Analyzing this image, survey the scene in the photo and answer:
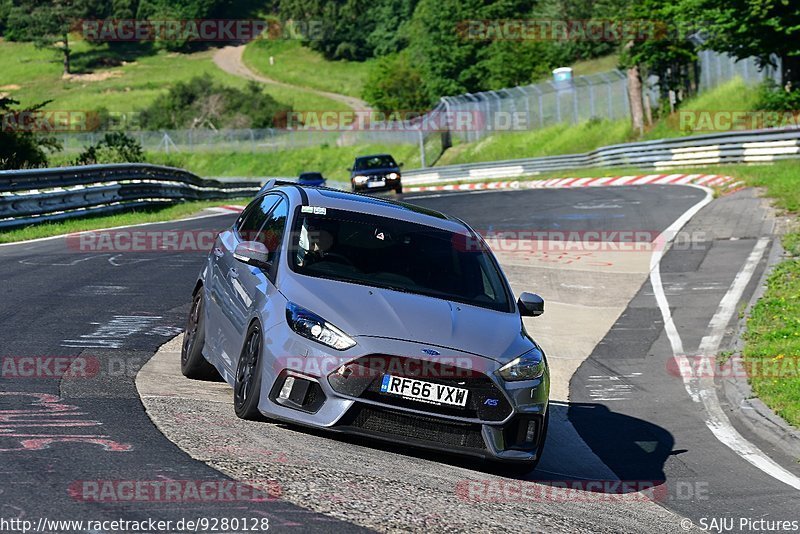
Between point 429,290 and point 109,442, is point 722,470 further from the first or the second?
point 109,442

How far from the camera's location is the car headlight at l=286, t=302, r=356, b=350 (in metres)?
7.40

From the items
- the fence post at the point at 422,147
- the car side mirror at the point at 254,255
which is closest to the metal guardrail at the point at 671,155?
the fence post at the point at 422,147

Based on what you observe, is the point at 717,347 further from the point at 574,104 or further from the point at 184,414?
the point at 574,104

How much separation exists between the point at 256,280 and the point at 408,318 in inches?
52.3

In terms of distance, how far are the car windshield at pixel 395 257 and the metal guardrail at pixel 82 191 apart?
1450 centimetres

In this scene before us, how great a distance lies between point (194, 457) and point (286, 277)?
72.0 inches

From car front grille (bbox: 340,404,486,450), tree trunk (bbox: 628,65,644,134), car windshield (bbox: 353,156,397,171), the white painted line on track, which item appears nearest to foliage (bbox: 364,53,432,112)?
tree trunk (bbox: 628,65,644,134)

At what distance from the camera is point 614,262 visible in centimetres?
1936

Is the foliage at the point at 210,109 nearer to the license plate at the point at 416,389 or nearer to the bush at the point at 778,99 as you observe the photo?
the bush at the point at 778,99

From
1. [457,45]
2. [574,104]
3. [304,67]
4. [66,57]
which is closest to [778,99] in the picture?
[574,104]

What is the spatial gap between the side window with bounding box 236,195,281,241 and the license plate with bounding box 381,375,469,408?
2451 millimetres

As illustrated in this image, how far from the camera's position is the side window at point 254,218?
31.4ft

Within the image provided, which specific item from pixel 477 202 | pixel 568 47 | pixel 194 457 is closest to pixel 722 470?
pixel 194 457

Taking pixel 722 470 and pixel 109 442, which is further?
pixel 722 470
